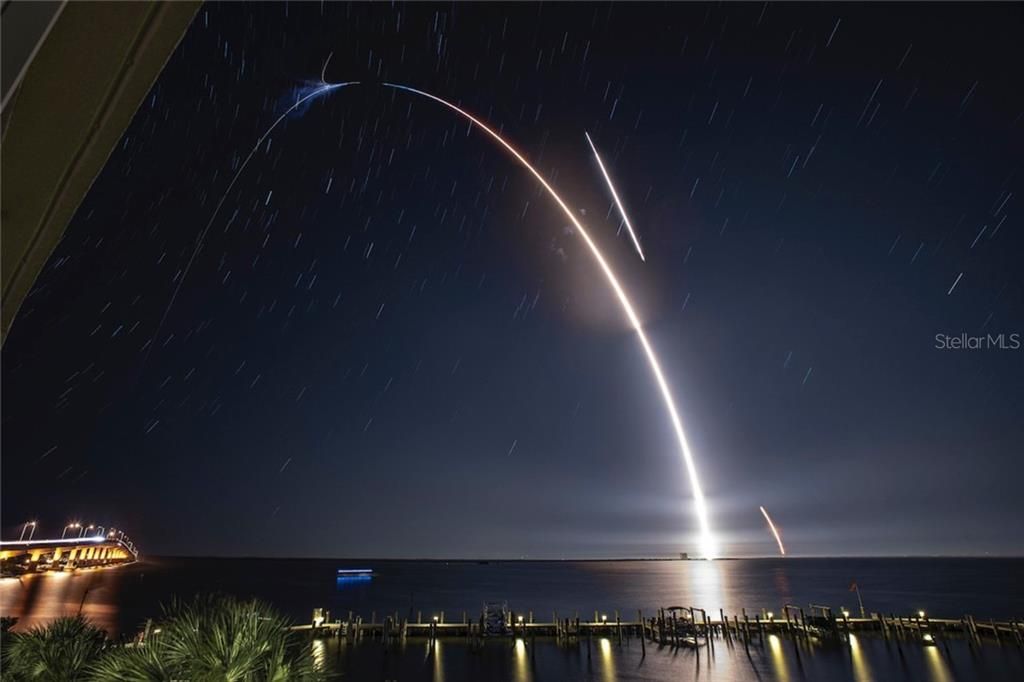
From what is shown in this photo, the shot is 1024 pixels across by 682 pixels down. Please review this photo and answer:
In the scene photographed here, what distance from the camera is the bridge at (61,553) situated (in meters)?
121

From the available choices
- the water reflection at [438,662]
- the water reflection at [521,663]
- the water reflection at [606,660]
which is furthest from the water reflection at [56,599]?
the water reflection at [606,660]

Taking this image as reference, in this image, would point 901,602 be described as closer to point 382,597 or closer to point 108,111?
point 382,597

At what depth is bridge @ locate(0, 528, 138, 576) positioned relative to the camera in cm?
12069

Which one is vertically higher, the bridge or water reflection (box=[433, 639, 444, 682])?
the bridge

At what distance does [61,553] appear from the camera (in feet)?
464

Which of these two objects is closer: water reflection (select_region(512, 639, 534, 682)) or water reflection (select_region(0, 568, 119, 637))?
water reflection (select_region(512, 639, 534, 682))

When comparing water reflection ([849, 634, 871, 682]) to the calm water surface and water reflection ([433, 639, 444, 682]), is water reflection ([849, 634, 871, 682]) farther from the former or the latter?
water reflection ([433, 639, 444, 682])

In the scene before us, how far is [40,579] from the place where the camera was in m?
119

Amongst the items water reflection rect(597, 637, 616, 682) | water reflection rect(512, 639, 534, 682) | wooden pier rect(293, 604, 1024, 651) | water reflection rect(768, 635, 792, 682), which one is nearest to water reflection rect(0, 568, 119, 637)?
wooden pier rect(293, 604, 1024, 651)

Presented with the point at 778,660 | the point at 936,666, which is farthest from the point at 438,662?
the point at 936,666

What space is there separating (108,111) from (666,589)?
13848 cm

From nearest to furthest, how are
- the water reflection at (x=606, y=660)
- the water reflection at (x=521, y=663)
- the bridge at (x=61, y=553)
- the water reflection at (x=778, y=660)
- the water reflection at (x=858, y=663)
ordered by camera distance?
the water reflection at (x=858, y=663) → the water reflection at (x=521, y=663) → the water reflection at (x=778, y=660) → the water reflection at (x=606, y=660) → the bridge at (x=61, y=553)

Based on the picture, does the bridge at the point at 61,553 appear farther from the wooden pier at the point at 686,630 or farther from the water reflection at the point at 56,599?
the wooden pier at the point at 686,630

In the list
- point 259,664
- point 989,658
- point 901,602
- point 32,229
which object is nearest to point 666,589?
point 901,602
